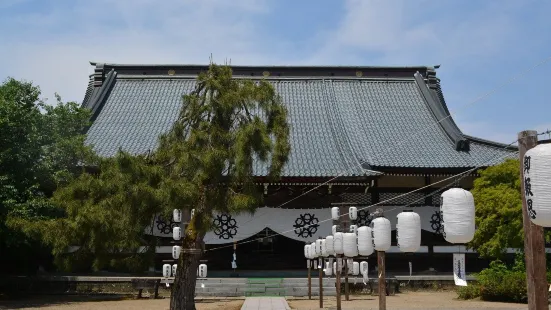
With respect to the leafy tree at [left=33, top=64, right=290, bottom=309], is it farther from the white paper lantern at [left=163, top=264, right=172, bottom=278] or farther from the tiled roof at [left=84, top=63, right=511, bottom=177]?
the tiled roof at [left=84, top=63, right=511, bottom=177]

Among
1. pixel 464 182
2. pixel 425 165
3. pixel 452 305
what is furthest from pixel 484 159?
pixel 452 305

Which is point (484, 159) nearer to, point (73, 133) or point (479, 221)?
point (479, 221)

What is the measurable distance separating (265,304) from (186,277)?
3.62 metres

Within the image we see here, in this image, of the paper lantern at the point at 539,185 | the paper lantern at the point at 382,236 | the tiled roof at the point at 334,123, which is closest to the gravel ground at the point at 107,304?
the tiled roof at the point at 334,123

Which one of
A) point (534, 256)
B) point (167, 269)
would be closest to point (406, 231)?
point (534, 256)

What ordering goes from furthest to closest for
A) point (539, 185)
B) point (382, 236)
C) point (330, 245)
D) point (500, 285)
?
point (500, 285) < point (330, 245) < point (382, 236) < point (539, 185)

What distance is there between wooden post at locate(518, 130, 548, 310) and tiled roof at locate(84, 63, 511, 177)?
1148cm

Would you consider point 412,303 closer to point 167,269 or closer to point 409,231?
point 167,269

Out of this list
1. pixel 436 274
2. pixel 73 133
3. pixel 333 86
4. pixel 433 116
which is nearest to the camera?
pixel 73 133

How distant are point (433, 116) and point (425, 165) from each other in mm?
4610

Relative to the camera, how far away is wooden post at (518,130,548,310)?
670cm

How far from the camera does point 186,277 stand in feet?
41.7

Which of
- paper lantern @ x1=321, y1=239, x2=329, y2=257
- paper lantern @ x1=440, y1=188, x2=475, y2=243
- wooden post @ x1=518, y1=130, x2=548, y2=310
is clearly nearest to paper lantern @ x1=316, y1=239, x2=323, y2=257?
paper lantern @ x1=321, y1=239, x2=329, y2=257

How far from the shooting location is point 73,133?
1862cm
